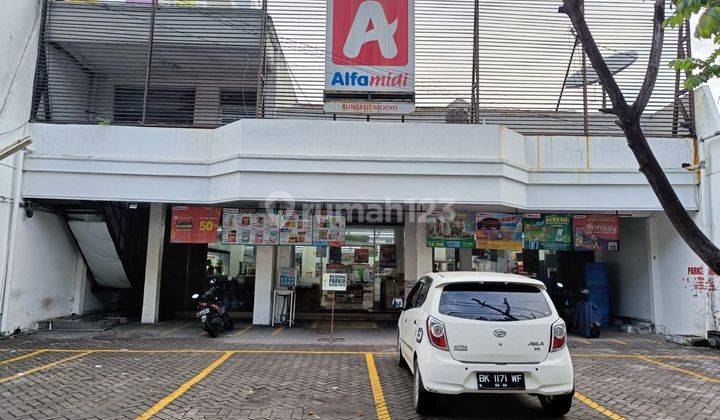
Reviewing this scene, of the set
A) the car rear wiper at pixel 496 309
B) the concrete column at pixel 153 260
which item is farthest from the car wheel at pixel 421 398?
the concrete column at pixel 153 260

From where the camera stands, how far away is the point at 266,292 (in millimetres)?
12641

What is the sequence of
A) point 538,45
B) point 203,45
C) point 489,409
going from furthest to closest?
point 203,45 → point 538,45 → point 489,409

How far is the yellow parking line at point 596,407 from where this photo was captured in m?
5.53

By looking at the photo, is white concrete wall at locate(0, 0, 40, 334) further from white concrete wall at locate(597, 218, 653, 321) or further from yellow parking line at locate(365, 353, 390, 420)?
white concrete wall at locate(597, 218, 653, 321)

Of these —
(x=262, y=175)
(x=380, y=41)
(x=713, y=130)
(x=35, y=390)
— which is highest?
(x=380, y=41)

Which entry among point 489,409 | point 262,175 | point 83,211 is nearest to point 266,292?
point 262,175

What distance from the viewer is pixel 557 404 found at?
5359 millimetres

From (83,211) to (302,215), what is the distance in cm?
580

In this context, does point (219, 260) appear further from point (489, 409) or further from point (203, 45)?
point (489, 409)

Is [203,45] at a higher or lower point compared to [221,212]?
higher

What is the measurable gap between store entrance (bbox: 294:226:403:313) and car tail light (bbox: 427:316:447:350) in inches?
355

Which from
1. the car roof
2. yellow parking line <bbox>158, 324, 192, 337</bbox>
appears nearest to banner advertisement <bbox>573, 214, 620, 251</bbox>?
the car roof

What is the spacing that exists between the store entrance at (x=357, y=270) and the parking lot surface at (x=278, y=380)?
131 inches

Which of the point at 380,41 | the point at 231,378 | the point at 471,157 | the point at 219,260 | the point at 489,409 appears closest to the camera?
the point at 489,409
